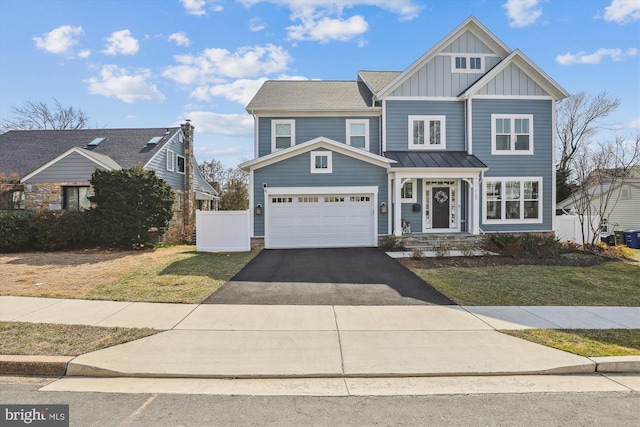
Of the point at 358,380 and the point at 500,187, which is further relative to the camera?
the point at 500,187

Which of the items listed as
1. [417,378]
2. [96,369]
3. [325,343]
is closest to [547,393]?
[417,378]

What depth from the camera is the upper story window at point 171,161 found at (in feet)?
72.5

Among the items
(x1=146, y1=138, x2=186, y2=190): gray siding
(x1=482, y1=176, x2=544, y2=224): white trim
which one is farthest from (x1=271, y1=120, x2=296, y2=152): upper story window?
(x1=482, y1=176, x2=544, y2=224): white trim

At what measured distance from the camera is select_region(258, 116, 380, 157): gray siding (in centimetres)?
1706

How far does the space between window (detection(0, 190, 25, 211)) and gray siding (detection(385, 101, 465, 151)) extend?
744 inches

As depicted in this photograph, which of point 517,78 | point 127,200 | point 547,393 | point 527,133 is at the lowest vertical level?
point 547,393

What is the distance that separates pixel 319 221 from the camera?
1575cm

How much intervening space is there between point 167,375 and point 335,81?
18.4 meters

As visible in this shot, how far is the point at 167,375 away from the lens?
455 centimetres

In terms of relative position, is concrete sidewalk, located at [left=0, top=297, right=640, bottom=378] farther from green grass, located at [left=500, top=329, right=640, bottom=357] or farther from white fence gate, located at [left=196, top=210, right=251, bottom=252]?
white fence gate, located at [left=196, top=210, right=251, bottom=252]

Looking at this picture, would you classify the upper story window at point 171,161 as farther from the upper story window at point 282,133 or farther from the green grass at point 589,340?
the green grass at point 589,340

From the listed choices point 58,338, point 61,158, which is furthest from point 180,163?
point 58,338

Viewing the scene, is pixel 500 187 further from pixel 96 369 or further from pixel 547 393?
pixel 96 369

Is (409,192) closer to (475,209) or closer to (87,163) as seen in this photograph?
(475,209)
